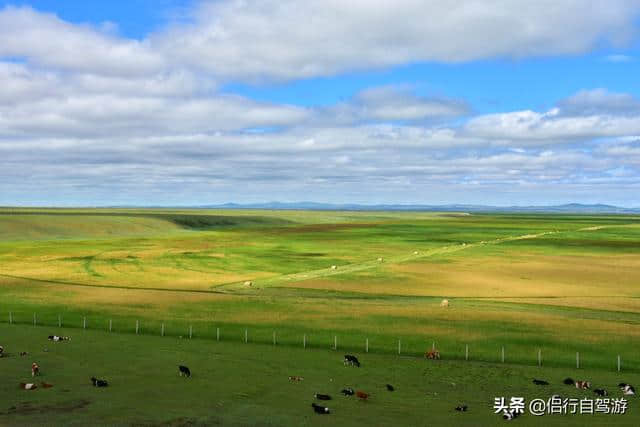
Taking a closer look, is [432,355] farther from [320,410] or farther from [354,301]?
[354,301]

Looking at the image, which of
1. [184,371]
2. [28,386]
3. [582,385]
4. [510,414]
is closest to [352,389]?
[510,414]

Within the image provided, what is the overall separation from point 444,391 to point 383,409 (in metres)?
4.95

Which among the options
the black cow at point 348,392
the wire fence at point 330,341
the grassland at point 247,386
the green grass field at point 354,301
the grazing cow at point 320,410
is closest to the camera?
the grassland at point 247,386

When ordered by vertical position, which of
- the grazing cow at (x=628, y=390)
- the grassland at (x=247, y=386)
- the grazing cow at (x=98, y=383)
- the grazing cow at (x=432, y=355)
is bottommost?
the grassland at (x=247, y=386)

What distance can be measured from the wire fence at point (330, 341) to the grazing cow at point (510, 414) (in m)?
11.5

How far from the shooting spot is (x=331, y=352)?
42.8 metres

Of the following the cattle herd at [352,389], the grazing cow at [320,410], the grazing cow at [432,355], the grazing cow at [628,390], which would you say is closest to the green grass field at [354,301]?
the grazing cow at [320,410]

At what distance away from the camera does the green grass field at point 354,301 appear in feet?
140

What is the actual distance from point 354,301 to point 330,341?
18466mm

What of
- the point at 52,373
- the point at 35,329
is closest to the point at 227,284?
the point at 35,329

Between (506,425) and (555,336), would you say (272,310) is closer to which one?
(555,336)

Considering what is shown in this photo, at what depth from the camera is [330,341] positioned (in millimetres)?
45750

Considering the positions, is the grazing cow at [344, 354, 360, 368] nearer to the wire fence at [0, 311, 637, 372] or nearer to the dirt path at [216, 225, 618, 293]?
the wire fence at [0, 311, 637, 372]

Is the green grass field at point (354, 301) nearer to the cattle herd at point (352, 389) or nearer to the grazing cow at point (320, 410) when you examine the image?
the grazing cow at point (320, 410)
